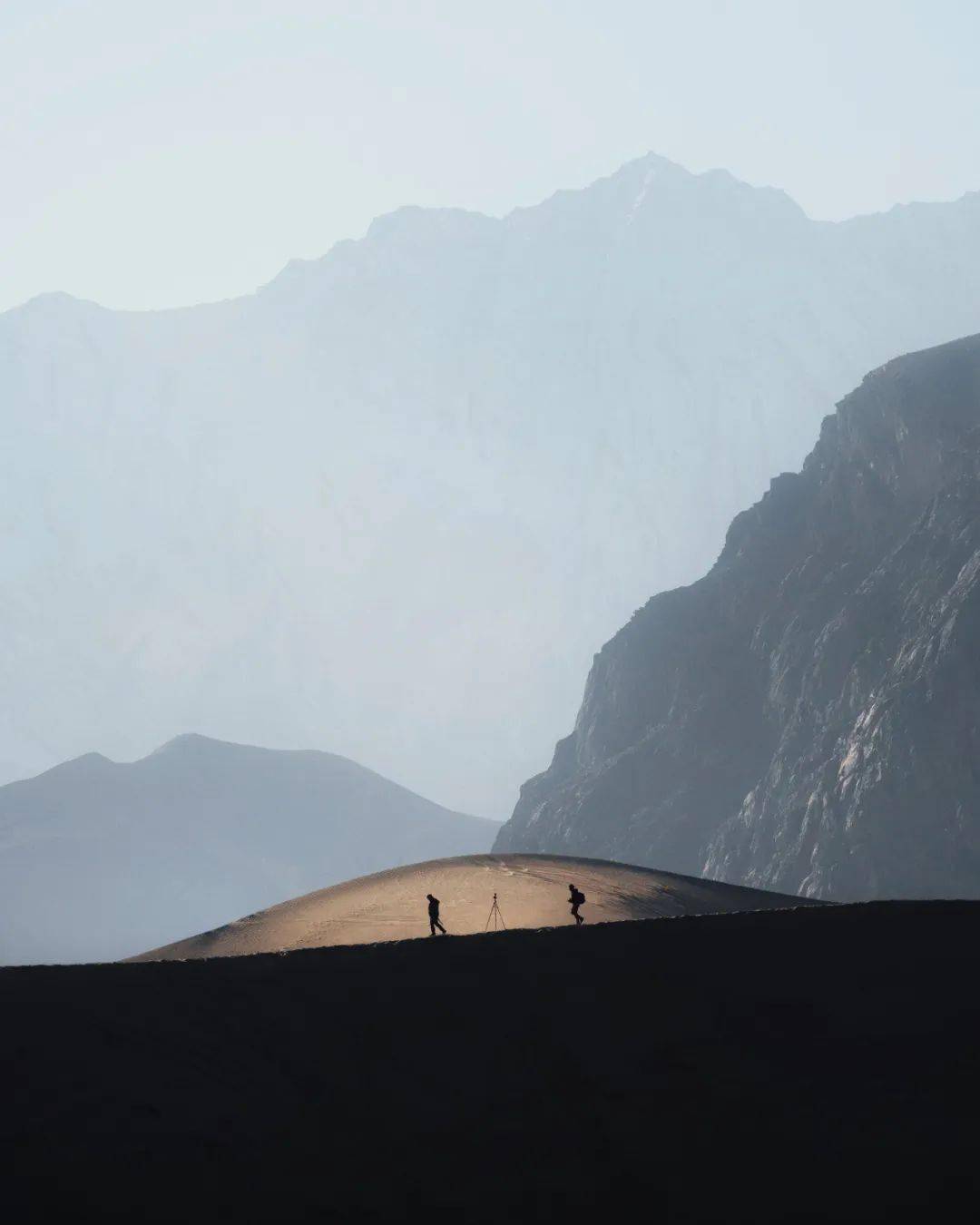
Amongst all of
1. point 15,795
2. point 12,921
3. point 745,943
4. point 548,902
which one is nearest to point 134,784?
point 15,795

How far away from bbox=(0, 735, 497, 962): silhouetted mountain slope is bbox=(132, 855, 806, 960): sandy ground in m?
124

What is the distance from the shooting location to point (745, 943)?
22203 millimetres

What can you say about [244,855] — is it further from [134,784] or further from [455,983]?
[455,983]

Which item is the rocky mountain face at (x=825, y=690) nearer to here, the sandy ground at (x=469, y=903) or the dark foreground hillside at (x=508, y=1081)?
the sandy ground at (x=469, y=903)

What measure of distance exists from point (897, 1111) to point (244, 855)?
594ft

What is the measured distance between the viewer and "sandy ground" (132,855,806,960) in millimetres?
42625

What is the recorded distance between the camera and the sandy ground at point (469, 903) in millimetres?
42625

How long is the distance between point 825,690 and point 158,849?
123 metres

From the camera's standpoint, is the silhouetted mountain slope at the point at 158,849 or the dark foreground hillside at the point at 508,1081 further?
the silhouetted mountain slope at the point at 158,849

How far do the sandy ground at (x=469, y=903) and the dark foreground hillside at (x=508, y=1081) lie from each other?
1943cm

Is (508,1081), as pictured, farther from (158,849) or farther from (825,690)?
(158,849)

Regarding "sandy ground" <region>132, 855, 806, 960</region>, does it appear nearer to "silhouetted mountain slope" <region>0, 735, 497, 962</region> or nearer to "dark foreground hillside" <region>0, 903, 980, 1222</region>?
"dark foreground hillside" <region>0, 903, 980, 1222</region>

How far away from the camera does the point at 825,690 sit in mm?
88000

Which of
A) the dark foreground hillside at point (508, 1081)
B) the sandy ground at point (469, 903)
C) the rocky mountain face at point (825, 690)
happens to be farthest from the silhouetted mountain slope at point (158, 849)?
the dark foreground hillside at point (508, 1081)
